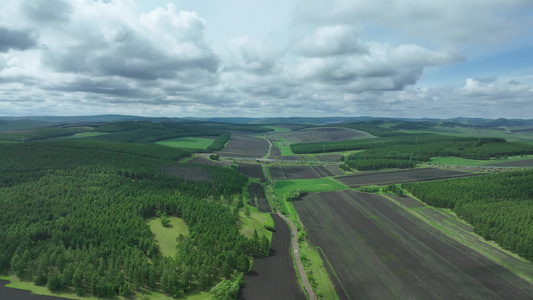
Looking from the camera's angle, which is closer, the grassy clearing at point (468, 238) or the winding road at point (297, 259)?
the winding road at point (297, 259)

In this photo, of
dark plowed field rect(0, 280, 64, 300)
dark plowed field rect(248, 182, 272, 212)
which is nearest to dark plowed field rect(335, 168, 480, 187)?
dark plowed field rect(248, 182, 272, 212)

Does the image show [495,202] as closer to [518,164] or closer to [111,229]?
[518,164]

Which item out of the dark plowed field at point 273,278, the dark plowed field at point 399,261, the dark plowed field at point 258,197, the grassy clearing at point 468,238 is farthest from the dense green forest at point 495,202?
the dark plowed field at point 258,197

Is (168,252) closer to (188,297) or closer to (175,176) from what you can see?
(188,297)

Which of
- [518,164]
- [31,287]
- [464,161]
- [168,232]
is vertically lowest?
[31,287]

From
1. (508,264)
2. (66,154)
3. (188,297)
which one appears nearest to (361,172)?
(508,264)

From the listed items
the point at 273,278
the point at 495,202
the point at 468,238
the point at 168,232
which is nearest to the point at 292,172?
the point at 495,202

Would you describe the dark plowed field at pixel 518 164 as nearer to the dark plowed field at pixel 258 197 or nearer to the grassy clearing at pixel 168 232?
the dark plowed field at pixel 258 197

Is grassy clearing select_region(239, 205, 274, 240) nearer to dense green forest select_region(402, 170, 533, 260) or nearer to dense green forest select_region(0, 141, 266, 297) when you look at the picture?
dense green forest select_region(0, 141, 266, 297)
